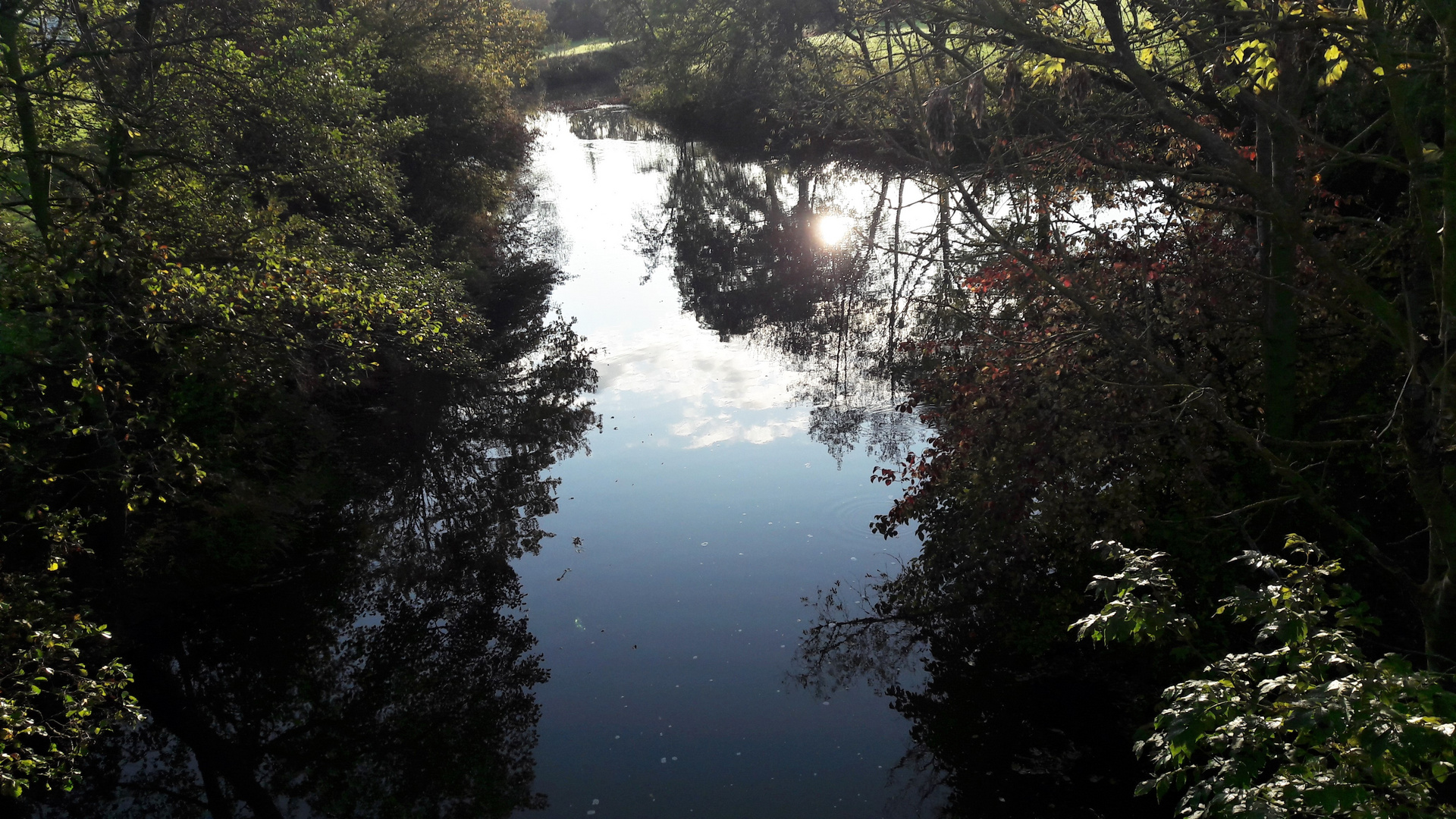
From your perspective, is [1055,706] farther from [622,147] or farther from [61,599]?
[622,147]

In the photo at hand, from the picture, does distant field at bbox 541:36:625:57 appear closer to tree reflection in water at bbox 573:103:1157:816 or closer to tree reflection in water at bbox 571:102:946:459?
tree reflection in water at bbox 571:102:946:459

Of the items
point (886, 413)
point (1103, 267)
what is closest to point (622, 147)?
point (886, 413)

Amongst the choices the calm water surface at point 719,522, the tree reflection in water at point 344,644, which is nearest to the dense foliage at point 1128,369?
the calm water surface at point 719,522

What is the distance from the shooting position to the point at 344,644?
11.9 metres

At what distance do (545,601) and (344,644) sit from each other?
8.76ft

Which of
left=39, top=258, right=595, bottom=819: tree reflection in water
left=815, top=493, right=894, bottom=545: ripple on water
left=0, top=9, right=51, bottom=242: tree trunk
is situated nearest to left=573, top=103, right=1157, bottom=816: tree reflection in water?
left=815, top=493, right=894, bottom=545: ripple on water

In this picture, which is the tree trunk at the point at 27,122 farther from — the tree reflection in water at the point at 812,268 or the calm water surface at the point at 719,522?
the tree reflection in water at the point at 812,268

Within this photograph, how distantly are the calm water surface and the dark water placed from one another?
0.16 feet

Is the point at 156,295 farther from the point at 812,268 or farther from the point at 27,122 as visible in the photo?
the point at 812,268

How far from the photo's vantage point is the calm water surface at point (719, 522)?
378 inches

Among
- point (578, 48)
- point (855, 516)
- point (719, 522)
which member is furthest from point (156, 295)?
point (578, 48)

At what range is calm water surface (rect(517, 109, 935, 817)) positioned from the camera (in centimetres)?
961

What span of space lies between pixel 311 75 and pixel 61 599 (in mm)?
7835

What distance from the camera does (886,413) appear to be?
18797mm
